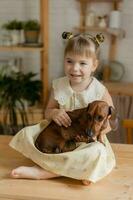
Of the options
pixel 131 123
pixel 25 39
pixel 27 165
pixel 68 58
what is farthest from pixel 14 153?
pixel 25 39

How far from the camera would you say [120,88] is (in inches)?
98.8

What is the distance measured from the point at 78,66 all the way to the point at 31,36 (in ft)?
5.02

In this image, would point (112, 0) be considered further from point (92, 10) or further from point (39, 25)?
point (39, 25)

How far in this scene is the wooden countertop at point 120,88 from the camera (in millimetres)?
2447

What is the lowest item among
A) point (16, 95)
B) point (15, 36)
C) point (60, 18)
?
point (16, 95)

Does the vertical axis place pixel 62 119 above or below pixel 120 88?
above

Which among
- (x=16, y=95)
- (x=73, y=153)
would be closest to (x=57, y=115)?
(x=73, y=153)

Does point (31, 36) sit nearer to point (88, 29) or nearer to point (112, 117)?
point (88, 29)

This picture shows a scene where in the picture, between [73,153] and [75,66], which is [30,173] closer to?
[73,153]

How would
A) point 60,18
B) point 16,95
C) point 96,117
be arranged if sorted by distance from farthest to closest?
point 60,18, point 16,95, point 96,117

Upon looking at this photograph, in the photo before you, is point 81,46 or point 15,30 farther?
point 15,30

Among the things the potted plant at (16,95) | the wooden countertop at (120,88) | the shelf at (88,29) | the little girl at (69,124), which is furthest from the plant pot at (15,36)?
the little girl at (69,124)

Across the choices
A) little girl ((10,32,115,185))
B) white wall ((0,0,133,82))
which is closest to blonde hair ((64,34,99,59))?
little girl ((10,32,115,185))

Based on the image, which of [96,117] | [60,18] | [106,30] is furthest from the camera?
[60,18]
